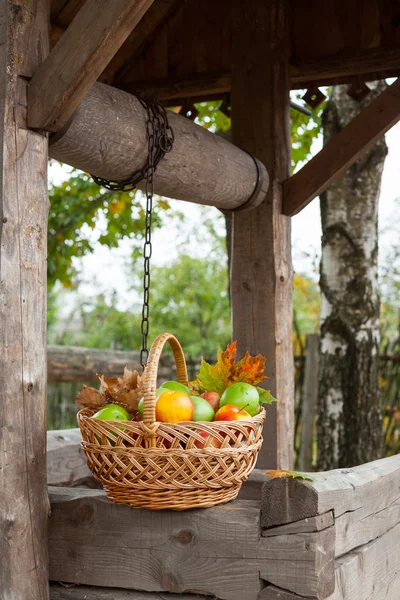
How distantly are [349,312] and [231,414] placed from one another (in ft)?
10.5

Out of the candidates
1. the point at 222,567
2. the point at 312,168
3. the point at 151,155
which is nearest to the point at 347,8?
the point at 312,168

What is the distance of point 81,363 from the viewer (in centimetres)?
680

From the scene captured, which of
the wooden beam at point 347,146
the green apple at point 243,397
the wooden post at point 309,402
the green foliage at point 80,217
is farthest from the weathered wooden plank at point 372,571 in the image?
the green foliage at point 80,217

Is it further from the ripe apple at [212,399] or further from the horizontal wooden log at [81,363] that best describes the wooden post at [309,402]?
the ripe apple at [212,399]

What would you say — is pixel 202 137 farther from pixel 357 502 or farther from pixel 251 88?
pixel 357 502

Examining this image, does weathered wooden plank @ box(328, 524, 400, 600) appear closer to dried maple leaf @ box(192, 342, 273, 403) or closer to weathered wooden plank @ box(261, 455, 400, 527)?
weathered wooden plank @ box(261, 455, 400, 527)

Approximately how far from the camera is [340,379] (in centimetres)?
525

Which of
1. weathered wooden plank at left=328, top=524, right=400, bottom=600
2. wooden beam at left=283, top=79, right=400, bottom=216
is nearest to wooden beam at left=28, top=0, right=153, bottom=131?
weathered wooden plank at left=328, top=524, right=400, bottom=600

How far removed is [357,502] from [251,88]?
2.06m

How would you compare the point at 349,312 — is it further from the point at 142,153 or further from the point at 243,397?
the point at 243,397

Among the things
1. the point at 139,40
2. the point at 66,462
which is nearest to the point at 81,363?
the point at 66,462

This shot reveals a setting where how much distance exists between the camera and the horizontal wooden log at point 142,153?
2404mm

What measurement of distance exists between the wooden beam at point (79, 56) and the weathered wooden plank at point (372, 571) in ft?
4.92

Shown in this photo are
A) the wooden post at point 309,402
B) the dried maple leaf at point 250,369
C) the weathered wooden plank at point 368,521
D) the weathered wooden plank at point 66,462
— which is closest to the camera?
the weathered wooden plank at point 368,521
